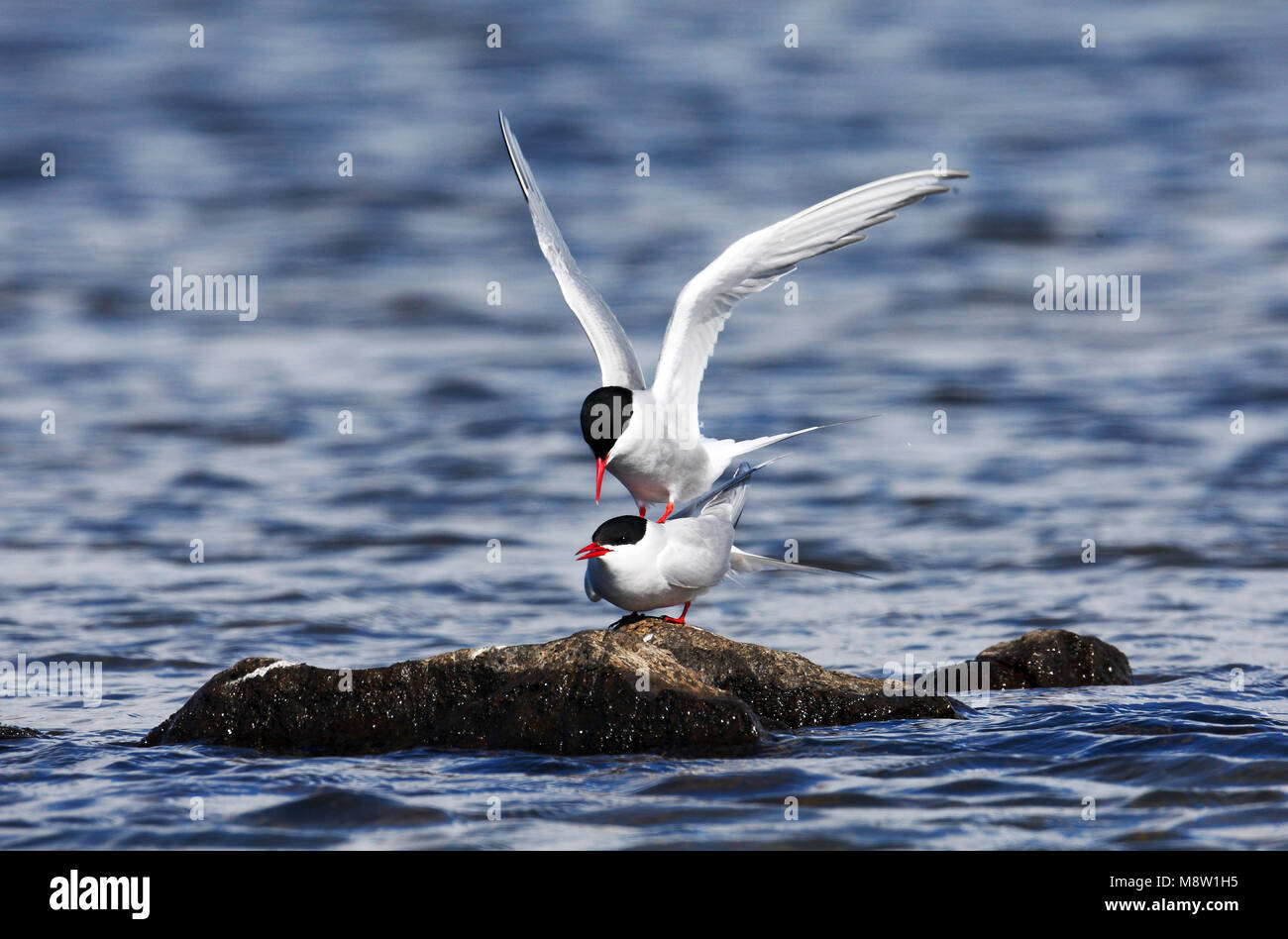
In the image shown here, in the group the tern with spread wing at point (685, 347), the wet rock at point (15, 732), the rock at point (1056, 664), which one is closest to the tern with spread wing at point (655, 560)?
the tern with spread wing at point (685, 347)

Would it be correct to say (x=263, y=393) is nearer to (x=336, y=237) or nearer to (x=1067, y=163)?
(x=336, y=237)

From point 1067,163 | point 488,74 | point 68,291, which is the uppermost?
point 488,74

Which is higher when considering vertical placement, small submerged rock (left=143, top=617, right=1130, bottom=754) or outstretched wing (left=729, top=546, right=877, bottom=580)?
outstretched wing (left=729, top=546, right=877, bottom=580)

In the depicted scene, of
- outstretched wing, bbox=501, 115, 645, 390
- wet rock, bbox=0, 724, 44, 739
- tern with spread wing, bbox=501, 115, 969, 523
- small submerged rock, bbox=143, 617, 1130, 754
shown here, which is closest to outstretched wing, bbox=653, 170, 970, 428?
tern with spread wing, bbox=501, 115, 969, 523

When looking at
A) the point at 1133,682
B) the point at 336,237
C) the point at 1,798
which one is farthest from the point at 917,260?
the point at 1,798

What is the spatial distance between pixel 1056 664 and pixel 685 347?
1.86 meters

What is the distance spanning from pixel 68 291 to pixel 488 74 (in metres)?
7.27

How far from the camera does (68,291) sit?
1220cm

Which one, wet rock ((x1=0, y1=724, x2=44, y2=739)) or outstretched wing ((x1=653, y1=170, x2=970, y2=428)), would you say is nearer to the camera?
wet rock ((x1=0, y1=724, x2=44, y2=739))

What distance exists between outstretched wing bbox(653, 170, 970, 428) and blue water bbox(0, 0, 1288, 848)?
141cm

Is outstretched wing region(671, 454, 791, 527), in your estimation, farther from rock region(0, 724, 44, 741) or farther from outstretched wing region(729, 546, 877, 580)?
rock region(0, 724, 44, 741)

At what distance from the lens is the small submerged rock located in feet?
15.1

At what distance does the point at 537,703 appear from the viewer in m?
4.65

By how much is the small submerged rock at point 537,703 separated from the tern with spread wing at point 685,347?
2.62 feet
